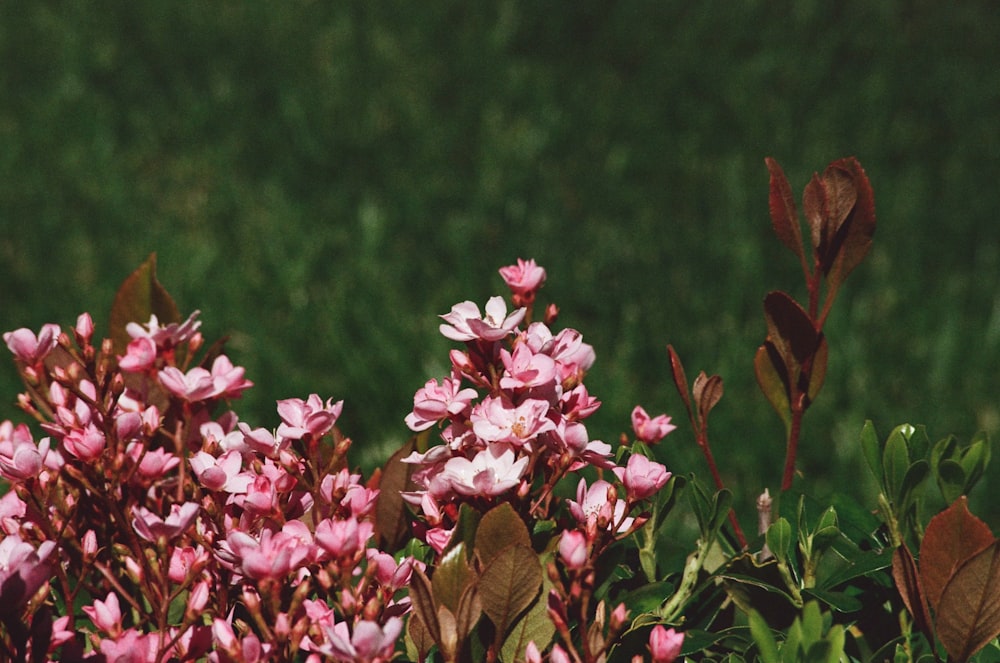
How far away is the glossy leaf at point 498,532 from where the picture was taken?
3.08 ft

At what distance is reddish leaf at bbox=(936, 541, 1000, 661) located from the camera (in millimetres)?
904

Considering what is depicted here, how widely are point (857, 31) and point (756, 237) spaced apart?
1.82m

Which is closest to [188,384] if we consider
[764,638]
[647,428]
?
[647,428]

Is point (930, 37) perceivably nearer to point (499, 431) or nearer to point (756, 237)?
point (756, 237)

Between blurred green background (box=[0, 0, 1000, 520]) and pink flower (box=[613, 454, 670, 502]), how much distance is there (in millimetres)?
1962

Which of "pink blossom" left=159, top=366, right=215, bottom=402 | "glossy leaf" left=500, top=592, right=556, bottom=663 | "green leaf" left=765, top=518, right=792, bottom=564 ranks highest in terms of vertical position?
"pink blossom" left=159, top=366, right=215, bottom=402

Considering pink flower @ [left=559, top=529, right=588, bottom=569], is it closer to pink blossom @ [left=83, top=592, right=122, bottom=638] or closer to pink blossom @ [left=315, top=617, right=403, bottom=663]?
pink blossom @ [left=315, top=617, right=403, bottom=663]

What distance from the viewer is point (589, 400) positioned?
1.10 metres

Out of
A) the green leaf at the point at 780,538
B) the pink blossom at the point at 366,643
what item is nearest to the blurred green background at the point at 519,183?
the green leaf at the point at 780,538

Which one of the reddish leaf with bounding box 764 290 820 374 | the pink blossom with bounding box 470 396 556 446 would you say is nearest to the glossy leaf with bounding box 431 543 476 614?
the pink blossom with bounding box 470 396 556 446

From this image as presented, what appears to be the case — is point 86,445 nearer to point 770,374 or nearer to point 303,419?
point 303,419

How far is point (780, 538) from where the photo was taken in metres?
1.08

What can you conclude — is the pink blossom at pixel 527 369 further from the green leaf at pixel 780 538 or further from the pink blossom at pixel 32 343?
the pink blossom at pixel 32 343

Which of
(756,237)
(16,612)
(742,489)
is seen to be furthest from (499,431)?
(756,237)
